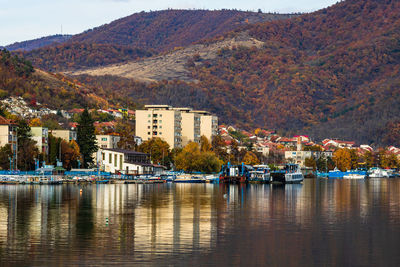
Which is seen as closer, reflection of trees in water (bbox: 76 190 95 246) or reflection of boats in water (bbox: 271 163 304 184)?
reflection of trees in water (bbox: 76 190 95 246)

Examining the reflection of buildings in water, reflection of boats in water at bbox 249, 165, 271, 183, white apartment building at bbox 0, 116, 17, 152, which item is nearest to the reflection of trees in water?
the reflection of buildings in water

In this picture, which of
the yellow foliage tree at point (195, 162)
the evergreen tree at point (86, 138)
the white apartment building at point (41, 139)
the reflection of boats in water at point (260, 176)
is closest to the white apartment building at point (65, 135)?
the evergreen tree at point (86, 138)

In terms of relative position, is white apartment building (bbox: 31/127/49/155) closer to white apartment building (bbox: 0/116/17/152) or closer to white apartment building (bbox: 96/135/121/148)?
white apartment building (bbox: 0/116/17/152)

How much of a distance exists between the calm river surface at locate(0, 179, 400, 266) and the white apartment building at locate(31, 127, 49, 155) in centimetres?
6966

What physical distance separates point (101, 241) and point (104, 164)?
113 metres

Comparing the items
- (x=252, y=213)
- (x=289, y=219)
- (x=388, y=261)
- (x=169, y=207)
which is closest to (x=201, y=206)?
(x=169, y=207)

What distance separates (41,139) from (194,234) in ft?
335

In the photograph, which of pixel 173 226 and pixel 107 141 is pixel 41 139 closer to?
pixel 107 141

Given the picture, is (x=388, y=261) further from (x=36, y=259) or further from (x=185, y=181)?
(x=185, y=181)

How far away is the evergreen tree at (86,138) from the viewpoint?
493 feet

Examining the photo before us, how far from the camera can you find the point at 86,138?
493ft

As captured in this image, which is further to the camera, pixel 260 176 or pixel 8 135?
pixel 260 176

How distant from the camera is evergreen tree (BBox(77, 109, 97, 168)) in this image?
150 metres

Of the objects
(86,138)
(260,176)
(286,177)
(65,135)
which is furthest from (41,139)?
(286,177)
